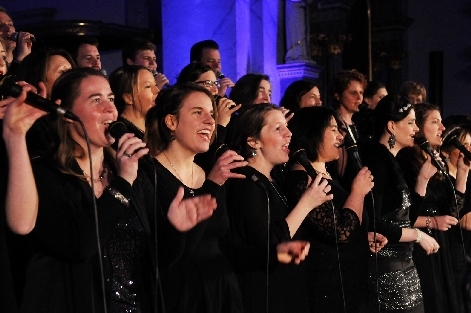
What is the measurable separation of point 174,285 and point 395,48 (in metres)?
11.5

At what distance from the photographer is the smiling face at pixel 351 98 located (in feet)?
19.9

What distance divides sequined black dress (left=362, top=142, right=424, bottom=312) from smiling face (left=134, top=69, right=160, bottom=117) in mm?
1429

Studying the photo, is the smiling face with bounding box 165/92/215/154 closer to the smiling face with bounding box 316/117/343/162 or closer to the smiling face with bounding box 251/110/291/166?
the smiling face with bounding box 251/110/291/166

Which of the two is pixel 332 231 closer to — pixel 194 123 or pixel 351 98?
pixel 194 123

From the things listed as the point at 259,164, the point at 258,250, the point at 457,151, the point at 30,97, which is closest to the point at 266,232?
the point at 258,250

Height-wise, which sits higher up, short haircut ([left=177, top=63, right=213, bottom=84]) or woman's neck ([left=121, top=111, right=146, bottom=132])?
short haircut ([left=177, top=63, right=213, bottom=84])

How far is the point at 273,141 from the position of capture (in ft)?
12.8

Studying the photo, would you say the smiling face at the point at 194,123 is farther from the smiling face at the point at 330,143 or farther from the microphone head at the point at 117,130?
the smiling face at the point at 330,143

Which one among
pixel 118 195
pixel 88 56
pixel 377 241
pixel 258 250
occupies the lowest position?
pixel 377 241

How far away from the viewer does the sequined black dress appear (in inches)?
182

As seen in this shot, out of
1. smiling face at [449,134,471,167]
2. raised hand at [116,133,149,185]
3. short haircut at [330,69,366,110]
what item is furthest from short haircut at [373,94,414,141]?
raised hand at [116,133,149,185]

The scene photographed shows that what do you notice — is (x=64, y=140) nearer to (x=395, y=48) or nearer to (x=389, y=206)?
(x=389, y=206)

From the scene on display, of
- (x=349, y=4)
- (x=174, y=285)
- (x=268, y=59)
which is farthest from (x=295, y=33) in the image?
(x=174, y=285)

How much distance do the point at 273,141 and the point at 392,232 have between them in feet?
3.84
